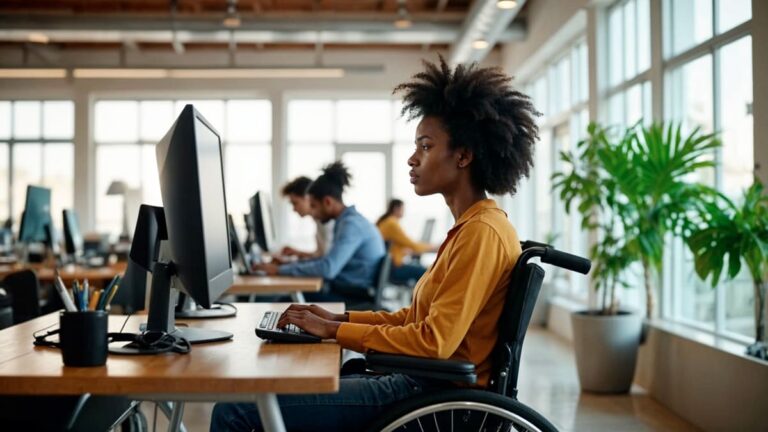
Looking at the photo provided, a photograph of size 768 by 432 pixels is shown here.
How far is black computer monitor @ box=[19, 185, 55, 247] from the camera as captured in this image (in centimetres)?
514

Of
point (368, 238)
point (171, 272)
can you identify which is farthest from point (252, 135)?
point (171, 272)

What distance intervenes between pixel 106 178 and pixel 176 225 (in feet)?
34.2

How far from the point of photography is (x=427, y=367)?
1.62m

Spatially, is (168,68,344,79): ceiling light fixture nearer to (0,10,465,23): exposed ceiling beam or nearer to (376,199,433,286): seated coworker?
(0,10,465,23): exposed ceiling beam

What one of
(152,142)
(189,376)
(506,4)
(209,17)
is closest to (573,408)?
(189,376)

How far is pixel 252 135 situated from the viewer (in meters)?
11.4

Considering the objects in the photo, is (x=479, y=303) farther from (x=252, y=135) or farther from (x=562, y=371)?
(x=252, y=135)

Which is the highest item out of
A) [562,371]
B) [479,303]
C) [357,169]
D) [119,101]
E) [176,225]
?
[119,101]

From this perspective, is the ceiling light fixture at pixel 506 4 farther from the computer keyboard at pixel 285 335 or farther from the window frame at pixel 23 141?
the window frame at pixel 23 141

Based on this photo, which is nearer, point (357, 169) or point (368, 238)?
point (368, 238)

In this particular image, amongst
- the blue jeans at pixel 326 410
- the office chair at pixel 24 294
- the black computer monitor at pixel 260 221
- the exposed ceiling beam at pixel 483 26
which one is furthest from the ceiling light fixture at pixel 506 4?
the blue jeans at pixel 326 410

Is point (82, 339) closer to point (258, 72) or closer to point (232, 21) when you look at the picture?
point (258, 72)

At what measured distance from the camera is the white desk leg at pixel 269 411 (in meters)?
1.43

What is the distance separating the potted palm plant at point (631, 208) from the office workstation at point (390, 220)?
0.02 m
